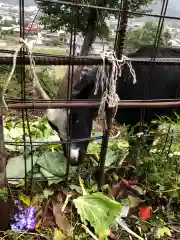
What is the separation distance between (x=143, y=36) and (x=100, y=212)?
4.57ft

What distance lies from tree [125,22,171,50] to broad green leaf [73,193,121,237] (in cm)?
110

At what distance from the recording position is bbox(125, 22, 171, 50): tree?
2.31 m

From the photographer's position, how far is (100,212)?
183cm

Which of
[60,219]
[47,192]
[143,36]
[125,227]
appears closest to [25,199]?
[47,192]

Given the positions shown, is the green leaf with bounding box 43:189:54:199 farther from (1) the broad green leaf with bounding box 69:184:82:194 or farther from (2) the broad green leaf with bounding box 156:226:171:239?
(2) the broad green leaf with bounding box 156:226:171:239

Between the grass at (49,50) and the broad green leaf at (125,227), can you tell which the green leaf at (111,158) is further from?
the grass at (49,50)

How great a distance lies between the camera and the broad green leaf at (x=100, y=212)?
71.5 inches

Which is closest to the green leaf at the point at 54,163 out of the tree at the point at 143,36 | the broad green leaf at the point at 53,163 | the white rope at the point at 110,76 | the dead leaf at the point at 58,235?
the broad green leaf at the point at 53,163

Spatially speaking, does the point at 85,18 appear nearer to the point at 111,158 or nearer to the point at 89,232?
the point at 111,158

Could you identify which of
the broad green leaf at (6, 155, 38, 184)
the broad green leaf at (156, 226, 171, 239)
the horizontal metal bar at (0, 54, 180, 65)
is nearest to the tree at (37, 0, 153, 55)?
the horizontal metal bar at (0, 54, 180, 65)

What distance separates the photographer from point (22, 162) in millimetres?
2131

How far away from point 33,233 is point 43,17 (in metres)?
1.24

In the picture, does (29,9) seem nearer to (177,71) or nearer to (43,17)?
(43,17)

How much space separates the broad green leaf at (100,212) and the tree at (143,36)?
1101 millimetres
